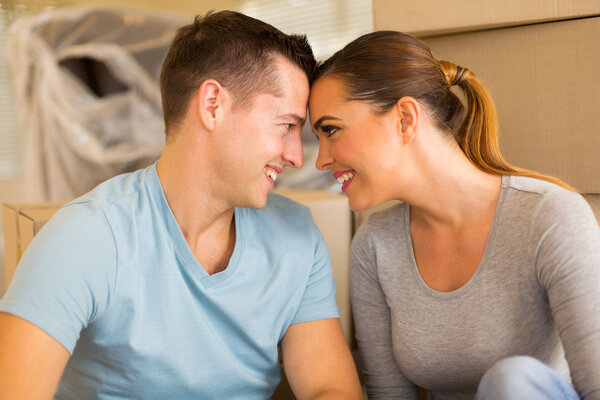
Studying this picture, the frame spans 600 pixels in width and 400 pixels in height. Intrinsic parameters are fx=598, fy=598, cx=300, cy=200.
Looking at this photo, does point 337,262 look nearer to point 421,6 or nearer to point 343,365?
point 343,365

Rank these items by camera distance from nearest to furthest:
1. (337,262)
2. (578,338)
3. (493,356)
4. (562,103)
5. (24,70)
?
(578,338), (493,356), (562,103), (337,262), (24,70)

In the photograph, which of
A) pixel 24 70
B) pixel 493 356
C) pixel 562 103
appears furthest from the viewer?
pixel 24 70

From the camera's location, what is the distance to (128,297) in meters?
0.85

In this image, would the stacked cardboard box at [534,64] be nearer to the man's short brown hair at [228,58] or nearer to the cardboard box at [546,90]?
the cardboard box at [546,90]

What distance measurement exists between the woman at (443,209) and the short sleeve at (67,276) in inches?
15.7

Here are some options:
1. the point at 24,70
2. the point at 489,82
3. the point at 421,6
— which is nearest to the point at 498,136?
the point at 489,82

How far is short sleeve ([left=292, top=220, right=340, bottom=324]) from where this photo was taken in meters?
1.03

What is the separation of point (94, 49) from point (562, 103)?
1395 mm

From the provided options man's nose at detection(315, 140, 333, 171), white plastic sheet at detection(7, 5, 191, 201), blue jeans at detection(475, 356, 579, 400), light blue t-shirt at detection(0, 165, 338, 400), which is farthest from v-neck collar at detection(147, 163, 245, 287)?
white plastic sheet at detection(7, 5, 191, 201)

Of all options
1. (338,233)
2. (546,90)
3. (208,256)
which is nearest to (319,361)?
(208,256)

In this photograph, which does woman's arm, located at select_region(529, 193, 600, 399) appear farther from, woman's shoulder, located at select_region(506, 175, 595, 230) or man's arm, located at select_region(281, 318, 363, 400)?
man's arm, located at select_region(281, 318, 363, 400)

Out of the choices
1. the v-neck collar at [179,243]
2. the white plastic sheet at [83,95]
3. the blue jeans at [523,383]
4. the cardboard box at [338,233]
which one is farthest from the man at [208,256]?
the white plastic sheet at [83,95]

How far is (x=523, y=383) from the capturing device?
70 centimetres

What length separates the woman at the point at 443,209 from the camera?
2.98ft
